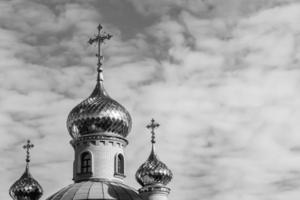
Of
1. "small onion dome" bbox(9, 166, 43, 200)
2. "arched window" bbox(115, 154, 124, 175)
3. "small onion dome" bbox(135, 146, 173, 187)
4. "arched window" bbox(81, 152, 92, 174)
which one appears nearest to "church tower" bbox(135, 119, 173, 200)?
"small onion dome" bbox(135, 146, 173, 187)

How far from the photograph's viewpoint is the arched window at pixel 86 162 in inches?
1138

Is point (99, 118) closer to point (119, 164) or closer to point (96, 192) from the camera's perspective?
point (119, 164)

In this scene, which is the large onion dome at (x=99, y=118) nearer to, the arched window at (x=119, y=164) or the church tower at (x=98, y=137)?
the church tower at (x=98, y=137)

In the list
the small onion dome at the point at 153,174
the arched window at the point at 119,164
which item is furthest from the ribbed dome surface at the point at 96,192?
the small onion dome at the point at 153,174

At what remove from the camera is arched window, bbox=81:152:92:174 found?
1138 inches

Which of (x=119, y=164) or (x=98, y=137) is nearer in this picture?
(x=98, y=137)

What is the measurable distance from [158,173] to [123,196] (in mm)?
3887

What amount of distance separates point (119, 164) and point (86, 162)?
4.75ft

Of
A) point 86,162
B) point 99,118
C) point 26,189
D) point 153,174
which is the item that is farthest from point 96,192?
point 26,189

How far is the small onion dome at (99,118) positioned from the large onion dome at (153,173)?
6.28ft

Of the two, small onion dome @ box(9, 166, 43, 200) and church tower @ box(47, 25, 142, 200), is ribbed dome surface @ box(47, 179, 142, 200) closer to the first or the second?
church tower @ box(47, 25, 142, 200)

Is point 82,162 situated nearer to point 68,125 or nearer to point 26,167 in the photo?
point 68,125

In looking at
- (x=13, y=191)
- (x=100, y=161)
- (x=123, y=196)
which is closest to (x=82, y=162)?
(x=100, y=161)

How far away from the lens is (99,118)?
95.8 ft
